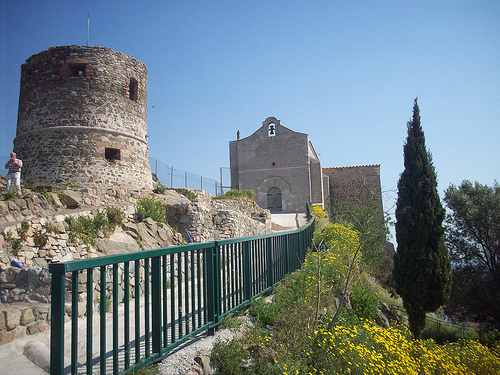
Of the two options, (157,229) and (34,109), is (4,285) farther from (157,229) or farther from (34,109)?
(34,109)

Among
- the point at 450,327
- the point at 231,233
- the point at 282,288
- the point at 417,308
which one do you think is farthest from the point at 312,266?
the point at 450,327

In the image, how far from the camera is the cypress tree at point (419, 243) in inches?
501

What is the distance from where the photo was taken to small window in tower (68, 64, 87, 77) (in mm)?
13227

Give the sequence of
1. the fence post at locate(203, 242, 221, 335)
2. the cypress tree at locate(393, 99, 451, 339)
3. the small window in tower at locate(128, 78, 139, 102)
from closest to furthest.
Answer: the fence post at locate(203, 242, 221, 335) < the cypress tree at locate(393, 99, 451, 339) < the small window in tower at locate(128, 78, 139, 102)

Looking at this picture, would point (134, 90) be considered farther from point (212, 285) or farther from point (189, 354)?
point (189, 354)

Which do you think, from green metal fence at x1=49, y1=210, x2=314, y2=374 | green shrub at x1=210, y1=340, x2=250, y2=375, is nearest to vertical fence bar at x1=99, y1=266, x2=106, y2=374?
green metal fence at x1=49, y1=210, x2=314, y2=374

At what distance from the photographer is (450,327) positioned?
16.9 meters

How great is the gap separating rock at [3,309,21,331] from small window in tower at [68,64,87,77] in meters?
10.7

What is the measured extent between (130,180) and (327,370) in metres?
11.5

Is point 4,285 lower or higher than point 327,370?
higher

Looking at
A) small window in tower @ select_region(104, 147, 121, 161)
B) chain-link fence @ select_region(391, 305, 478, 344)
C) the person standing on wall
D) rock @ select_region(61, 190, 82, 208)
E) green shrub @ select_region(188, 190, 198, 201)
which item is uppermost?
small window in tower @ select_region(104, 147, 121, 161)

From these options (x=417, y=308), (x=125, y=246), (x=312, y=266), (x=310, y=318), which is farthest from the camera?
(x=417, y=308)

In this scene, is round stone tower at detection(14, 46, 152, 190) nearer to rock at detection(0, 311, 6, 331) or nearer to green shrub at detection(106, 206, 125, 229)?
green shrub at detection(106, 206, 125, 229)

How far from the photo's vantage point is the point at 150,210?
36.3 feet
